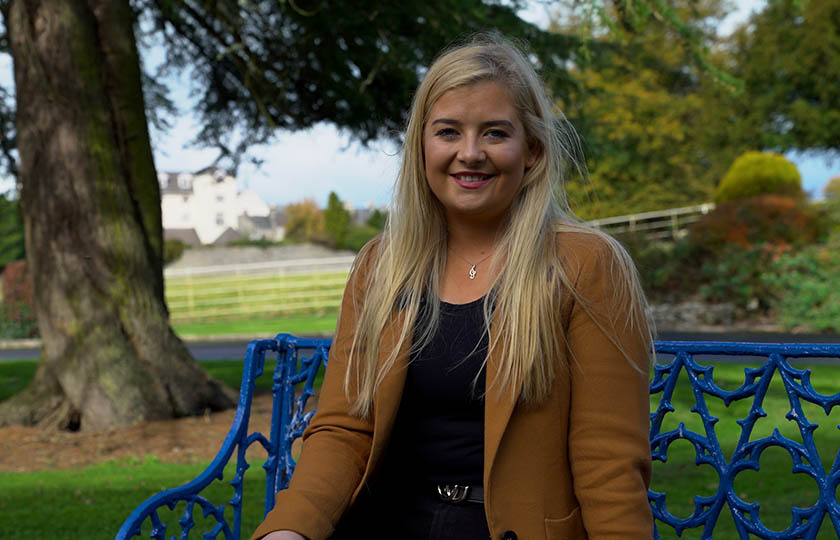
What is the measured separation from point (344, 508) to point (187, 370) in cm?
590

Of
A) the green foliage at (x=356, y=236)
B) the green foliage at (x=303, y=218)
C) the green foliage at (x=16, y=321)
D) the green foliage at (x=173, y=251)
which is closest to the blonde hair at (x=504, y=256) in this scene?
the green foliage at (x=16, y=321)

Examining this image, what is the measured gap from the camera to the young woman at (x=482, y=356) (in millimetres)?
2014

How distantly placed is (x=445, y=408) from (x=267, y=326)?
2066 cm

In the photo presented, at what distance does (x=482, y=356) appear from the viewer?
84.9 inches

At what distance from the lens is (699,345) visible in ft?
9.09

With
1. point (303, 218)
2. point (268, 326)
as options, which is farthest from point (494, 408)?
point (303, 218)

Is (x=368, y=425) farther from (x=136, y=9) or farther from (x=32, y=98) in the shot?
(x=136, y=9)

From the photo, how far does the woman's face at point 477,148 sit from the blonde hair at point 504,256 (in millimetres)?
35

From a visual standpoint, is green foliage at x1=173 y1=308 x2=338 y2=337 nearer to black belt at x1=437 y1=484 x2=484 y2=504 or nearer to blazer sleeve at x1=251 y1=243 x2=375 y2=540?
blazer sleeve at x1=251 y1=243 x2=375 y2=540

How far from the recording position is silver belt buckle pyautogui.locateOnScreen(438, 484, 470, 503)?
215cm

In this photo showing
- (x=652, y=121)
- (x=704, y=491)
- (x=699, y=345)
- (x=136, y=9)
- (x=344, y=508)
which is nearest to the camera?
(x=344, y=508)

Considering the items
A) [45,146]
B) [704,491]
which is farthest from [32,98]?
[704,491]

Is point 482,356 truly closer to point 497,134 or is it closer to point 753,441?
point 497,134

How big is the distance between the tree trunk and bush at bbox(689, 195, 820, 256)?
14314 millimetres
